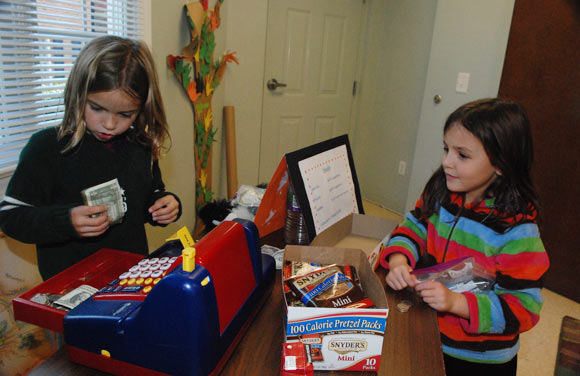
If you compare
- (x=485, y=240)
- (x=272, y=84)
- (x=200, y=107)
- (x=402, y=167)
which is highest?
(x=272, y=84)

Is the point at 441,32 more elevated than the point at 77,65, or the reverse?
the point at 441,32

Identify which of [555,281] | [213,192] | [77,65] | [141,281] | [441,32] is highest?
[441,32]

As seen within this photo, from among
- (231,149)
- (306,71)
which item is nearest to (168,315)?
(231,149)

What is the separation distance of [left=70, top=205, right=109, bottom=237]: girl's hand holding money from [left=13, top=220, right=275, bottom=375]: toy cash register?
16 centimetres

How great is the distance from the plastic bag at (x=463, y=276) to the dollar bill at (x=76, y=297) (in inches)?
28.4

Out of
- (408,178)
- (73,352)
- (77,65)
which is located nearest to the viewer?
(73,352)

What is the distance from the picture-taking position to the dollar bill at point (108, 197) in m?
0.98

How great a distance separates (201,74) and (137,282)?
6.78 ft

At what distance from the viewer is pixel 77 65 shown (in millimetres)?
1037

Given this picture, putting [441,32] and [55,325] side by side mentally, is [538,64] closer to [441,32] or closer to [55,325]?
[441,32]

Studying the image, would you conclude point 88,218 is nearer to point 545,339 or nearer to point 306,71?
point 545,339

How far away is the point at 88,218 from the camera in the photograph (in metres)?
0.95

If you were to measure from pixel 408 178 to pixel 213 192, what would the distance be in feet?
5.94

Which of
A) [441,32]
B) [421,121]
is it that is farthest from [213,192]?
[441,32]
